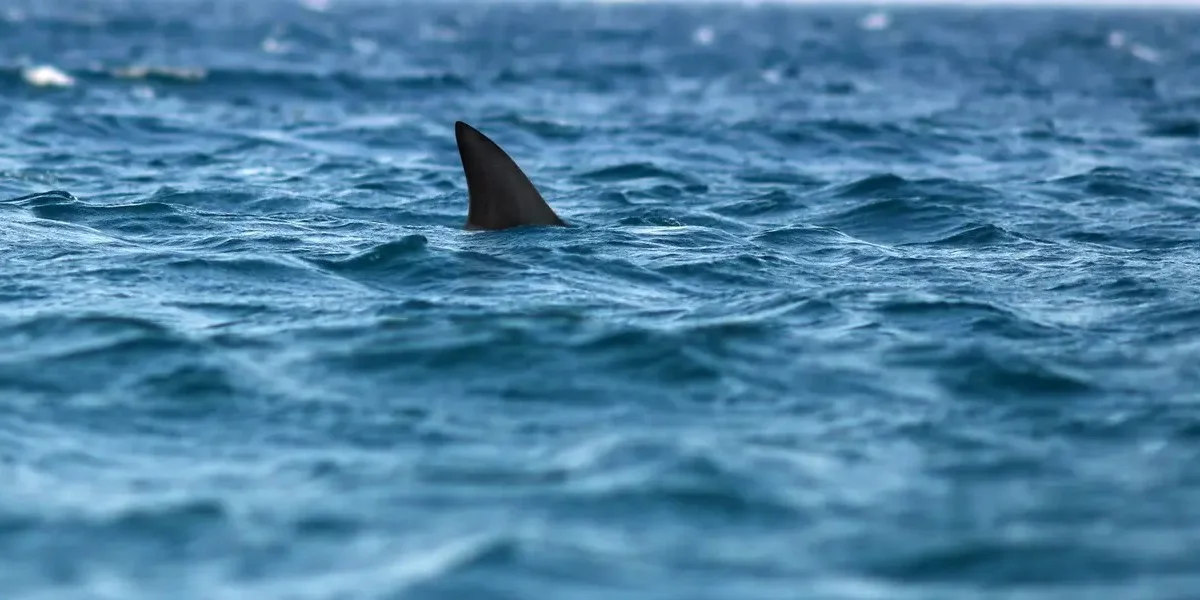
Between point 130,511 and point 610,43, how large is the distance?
57.9 metres

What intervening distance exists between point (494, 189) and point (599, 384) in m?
4.50

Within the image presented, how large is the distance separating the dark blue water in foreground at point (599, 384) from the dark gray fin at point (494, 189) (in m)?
0.27

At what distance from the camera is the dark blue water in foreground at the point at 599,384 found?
21.4 ft

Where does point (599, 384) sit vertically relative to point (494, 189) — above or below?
below

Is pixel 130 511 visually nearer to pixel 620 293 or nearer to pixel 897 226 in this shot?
pixel 620 293

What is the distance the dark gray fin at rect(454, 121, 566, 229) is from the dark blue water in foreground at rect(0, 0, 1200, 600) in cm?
27

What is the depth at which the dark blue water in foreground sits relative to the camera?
21.4 ft

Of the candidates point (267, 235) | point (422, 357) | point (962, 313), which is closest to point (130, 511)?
point (422, 357)

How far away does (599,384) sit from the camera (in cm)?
906

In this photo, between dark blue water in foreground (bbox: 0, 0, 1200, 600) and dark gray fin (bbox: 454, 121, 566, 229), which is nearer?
dark blue water in foreground (bbox: 0, 0, 1200, 600)

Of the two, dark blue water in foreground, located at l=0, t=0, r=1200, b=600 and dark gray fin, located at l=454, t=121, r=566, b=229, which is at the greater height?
dark gray fin, located at l=454, t=121, r=566, b=229

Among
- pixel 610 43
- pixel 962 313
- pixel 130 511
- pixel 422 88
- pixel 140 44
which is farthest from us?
pixel 610 43

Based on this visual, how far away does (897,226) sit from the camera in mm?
16094

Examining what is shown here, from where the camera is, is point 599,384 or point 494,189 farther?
point 494,189
